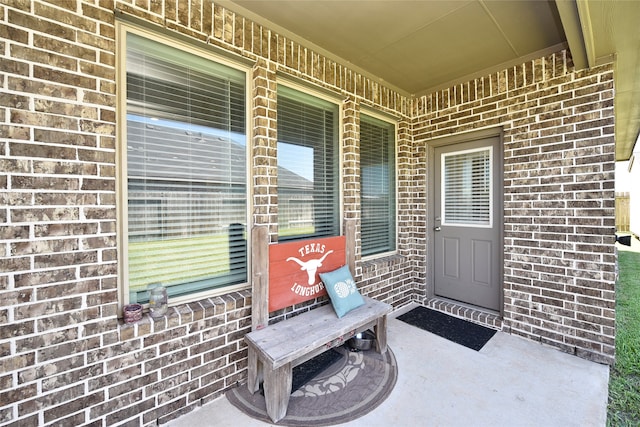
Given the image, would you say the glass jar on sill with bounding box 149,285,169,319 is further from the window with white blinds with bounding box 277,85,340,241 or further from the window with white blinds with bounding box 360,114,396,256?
the window with white blinds with bounding box 360,114,396,256

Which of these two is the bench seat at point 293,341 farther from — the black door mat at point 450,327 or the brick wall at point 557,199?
the brick wall at point 557,199

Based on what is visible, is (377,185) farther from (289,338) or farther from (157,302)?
(157,302)

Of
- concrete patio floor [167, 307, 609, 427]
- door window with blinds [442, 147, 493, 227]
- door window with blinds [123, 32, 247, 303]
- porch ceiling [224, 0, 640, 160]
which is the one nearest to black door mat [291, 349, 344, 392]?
concrete patio floor [167, 307, 609, 427]

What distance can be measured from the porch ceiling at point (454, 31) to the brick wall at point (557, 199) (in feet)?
0.81

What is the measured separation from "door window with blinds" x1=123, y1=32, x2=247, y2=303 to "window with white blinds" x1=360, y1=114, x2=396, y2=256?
5.23 ft

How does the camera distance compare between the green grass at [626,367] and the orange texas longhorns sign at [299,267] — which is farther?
the orange texas longhorns sign at [299,267]

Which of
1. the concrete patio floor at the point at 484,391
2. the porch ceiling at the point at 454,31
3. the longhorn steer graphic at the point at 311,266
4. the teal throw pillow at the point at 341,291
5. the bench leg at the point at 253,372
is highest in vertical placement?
the porch ceiling at the point at 454,31

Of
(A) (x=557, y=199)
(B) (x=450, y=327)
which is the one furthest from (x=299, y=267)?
(A) (x=557, y=199)

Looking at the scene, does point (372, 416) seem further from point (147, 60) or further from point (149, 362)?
point (147, 60)

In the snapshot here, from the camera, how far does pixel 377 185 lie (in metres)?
3.51

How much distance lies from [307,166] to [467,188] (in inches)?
82.7

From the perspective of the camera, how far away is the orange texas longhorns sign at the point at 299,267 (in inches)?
86.9

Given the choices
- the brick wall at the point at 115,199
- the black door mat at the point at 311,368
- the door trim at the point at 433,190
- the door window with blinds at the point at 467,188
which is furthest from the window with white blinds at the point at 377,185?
the black door mat at the point at 311,368

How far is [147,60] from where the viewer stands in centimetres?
183
